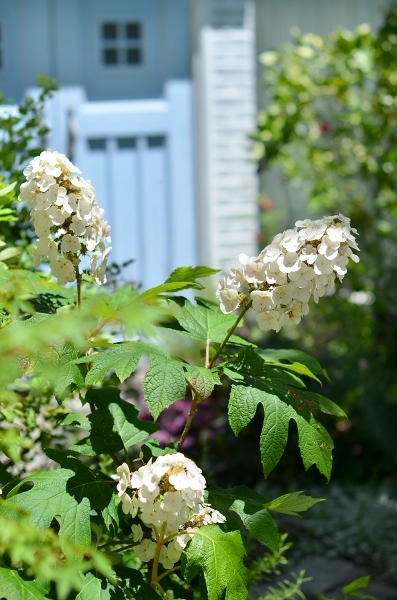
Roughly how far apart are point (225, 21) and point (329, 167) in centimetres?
106

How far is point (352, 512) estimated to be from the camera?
3830 millimetres

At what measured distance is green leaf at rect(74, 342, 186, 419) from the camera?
1.30 m

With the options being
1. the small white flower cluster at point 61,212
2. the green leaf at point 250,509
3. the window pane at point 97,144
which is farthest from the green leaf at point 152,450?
the window pane at point 97,144

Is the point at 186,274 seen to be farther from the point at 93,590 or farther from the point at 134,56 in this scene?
the point at 134,56

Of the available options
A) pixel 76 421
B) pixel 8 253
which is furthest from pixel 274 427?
pixel 8 253

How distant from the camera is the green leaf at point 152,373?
1297 millimetres

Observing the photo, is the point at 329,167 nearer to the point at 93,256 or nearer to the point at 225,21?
the point at 225,21

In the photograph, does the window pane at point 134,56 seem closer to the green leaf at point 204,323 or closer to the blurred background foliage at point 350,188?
the blurred background foliage at point 350,188

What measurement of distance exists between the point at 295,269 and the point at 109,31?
4049 mm

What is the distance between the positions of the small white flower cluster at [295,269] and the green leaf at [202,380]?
0.42 feet

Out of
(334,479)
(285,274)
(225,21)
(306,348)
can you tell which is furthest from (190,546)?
(225,21)

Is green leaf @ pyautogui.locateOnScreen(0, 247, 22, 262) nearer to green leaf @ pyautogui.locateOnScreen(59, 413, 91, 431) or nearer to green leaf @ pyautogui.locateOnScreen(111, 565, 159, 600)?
green leaf @ pyautogui.locateOnScreen(59, 413, 91, 431)

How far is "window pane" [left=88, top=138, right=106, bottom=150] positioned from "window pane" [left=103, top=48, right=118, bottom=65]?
47 centimetres

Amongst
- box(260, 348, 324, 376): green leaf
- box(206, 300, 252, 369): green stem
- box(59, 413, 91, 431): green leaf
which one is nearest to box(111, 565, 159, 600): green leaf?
box(59, 413, 91, 431): green leaf
